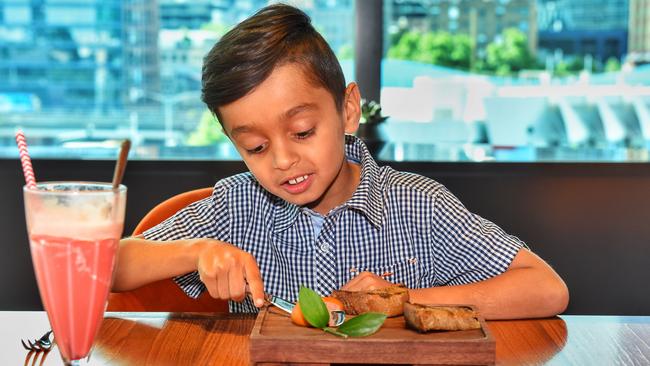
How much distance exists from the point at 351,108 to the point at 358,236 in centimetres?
25

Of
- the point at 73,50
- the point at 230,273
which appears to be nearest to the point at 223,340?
the point at 230,273

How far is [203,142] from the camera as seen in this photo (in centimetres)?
391

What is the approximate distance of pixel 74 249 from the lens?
39.2 inches

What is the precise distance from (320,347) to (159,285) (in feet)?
2.42

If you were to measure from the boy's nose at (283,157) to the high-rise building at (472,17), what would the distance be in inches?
97.7

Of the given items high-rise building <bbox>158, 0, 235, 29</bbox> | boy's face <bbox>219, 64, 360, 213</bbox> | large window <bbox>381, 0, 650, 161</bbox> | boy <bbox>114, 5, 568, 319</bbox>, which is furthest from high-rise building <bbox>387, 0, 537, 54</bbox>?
boy's face <bbox>219, 64, 360, 213</bbox>

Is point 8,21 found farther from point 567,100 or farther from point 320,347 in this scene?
point 320,347

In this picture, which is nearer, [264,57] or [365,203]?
[264,57]

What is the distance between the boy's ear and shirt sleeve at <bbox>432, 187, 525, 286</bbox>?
0.73 feet

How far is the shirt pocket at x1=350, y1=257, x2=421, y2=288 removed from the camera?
1805 mm

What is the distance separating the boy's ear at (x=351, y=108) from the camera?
176cm

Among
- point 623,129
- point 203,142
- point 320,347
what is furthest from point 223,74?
point 623,129

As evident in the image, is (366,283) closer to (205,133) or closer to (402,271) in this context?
(402,271)

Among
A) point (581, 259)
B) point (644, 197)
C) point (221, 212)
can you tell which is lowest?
point (581, 259)
